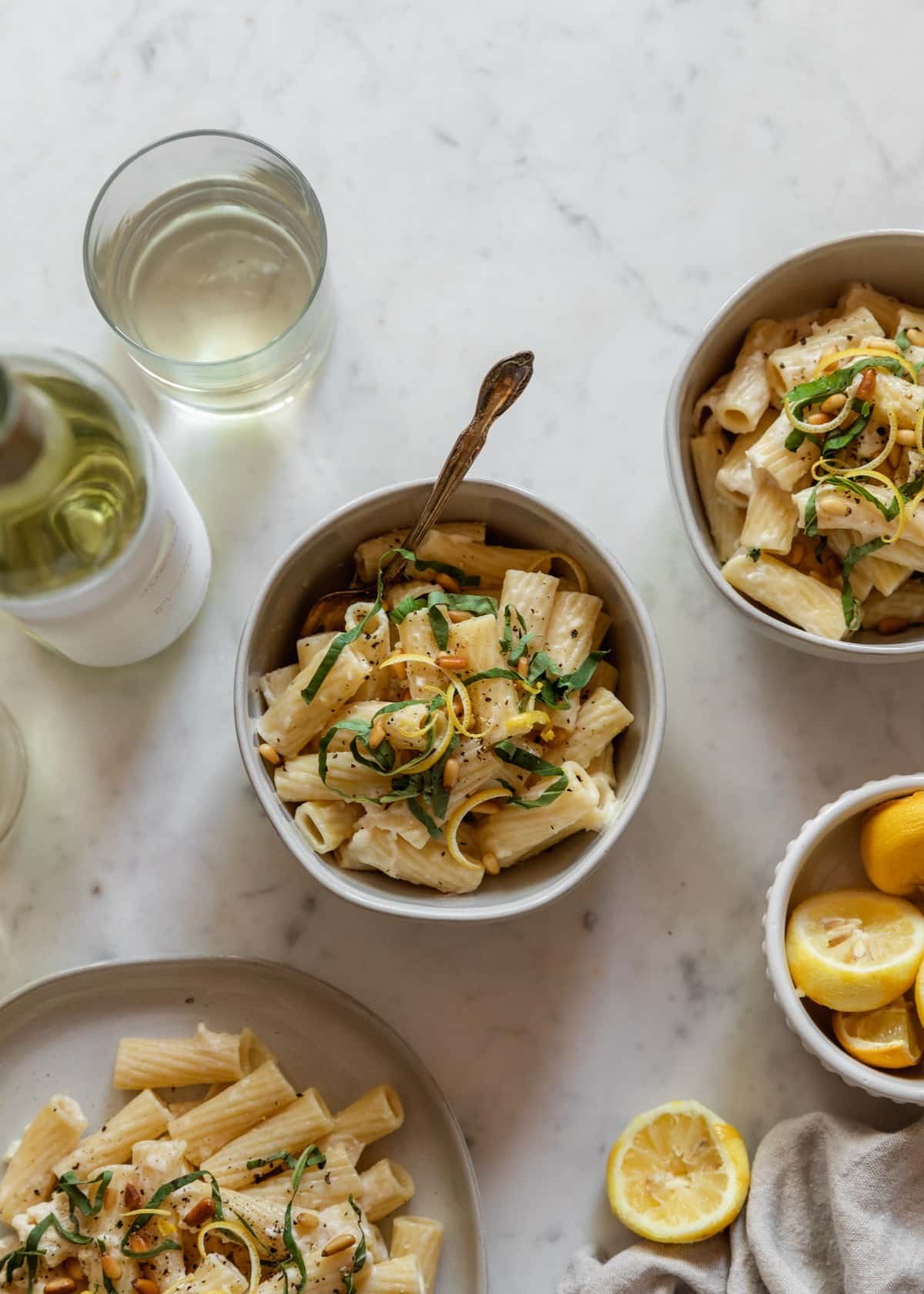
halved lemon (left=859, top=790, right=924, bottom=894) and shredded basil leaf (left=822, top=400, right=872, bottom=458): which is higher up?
shredded basil leaf (left=822, top=400, right=872, bottom=458)

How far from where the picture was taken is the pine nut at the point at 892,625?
1.54 meters

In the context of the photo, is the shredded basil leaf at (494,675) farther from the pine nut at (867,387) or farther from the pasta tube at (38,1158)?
the pasta tube at (38,1158)

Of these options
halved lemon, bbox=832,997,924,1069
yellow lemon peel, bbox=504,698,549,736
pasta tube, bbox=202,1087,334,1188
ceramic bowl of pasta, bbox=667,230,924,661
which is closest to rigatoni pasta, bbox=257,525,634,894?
yellow lemon peel, bbox=504,698,549,736

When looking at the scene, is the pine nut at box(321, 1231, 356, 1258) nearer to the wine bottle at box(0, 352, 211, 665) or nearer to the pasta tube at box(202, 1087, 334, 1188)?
the pasta tube at box(202, 1087, 334, 1188)

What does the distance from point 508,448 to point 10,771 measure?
30.6 inches

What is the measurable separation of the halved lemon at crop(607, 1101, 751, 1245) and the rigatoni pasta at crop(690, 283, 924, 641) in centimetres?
64

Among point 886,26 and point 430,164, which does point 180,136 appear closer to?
point 430,164

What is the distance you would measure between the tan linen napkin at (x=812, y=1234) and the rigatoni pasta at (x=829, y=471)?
25.2 inches

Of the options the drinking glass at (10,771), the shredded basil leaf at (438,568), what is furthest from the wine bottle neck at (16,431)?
the drinking glass at (10,771)

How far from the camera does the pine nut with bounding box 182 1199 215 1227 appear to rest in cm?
148

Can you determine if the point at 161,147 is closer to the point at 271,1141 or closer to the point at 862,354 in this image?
the point at 862,354

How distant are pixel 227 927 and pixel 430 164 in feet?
3.46

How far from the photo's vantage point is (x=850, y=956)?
5.03ft

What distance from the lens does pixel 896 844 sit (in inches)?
60.0
